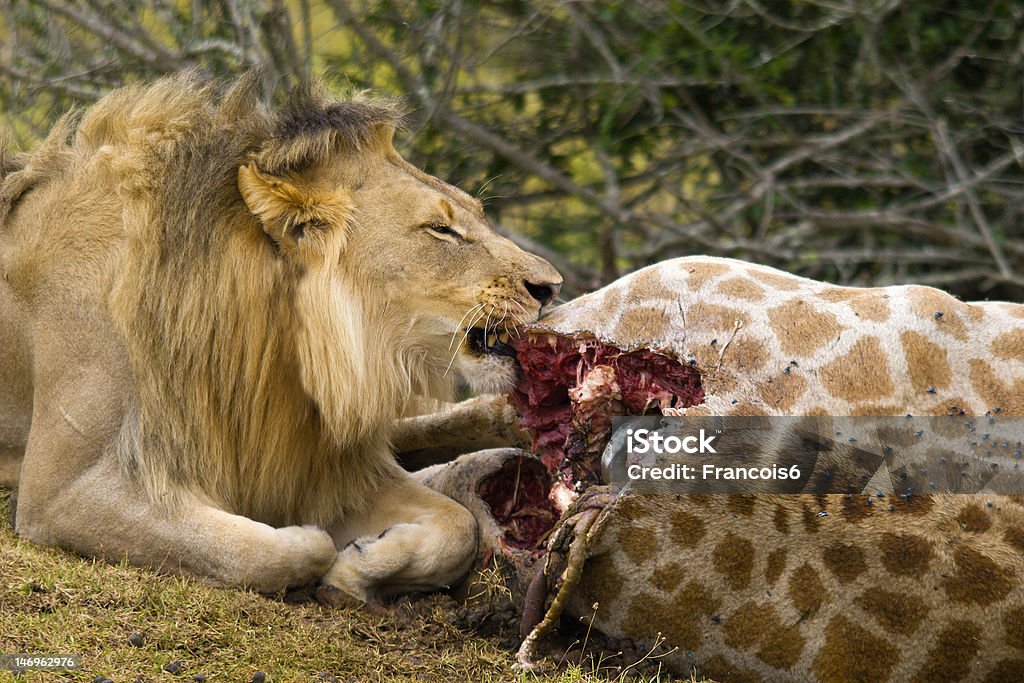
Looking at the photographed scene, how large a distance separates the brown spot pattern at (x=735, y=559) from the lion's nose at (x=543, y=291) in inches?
35.3

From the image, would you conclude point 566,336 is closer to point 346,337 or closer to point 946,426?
point 346,337

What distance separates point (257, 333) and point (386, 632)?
0.89 meters

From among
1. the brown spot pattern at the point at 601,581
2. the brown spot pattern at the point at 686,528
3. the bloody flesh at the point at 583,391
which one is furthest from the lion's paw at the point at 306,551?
the brown spot pattern at the point at 686,528

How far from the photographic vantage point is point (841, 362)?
2.81m

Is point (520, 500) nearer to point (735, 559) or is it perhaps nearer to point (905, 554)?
point (735, 559)

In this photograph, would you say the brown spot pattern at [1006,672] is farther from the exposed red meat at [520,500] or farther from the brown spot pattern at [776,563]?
the exposed red meat at [520,500]

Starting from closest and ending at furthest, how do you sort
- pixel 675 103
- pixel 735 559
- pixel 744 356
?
1. pixel 735 559
2. pixel 744 356
3. pixel 675 103

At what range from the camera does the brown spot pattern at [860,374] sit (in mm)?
2758

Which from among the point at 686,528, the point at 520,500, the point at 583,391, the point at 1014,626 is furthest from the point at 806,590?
the point at 520,500

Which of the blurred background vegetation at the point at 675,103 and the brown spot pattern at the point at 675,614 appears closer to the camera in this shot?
the brown spot pattern at the point at 675,614

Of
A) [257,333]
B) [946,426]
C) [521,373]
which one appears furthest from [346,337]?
[946,426]

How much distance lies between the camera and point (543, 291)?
337 centimetres

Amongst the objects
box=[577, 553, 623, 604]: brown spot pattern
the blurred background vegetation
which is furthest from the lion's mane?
the blurred background vegetation

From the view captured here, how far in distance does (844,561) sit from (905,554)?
0.42ft
